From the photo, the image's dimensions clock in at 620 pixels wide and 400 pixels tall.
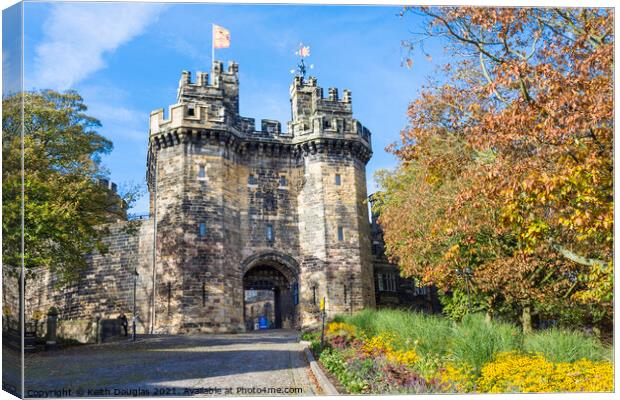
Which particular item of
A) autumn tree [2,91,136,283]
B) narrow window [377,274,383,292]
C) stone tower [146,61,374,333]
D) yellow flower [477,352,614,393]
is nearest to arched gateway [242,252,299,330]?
stone tower [146,61,374,333]

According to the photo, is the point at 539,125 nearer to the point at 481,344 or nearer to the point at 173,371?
the point at 481,344

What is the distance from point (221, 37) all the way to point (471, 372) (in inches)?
322

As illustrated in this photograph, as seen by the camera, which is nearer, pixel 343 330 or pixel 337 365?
pixel 337 365

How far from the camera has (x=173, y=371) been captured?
11.9 m

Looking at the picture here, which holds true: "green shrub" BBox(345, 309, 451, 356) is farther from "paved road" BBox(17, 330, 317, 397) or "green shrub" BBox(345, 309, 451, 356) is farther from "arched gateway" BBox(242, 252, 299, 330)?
"arched gateway" BBox(242, 252, 299, 330)

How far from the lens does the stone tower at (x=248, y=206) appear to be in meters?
27.8

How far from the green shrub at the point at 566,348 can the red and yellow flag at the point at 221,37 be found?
790cm

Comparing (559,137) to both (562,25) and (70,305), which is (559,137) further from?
(70,305)

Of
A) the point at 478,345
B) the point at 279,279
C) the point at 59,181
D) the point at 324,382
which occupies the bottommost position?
the point at 324,382

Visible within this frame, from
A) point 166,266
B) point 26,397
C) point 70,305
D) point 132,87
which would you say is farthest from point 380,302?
point 26,397

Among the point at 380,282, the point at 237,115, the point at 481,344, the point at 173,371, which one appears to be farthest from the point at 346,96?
the point at 481,344

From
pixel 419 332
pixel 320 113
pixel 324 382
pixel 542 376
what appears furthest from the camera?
pixel 320 113

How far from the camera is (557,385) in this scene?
8695 millimetres

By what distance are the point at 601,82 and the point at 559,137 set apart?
1.01m
